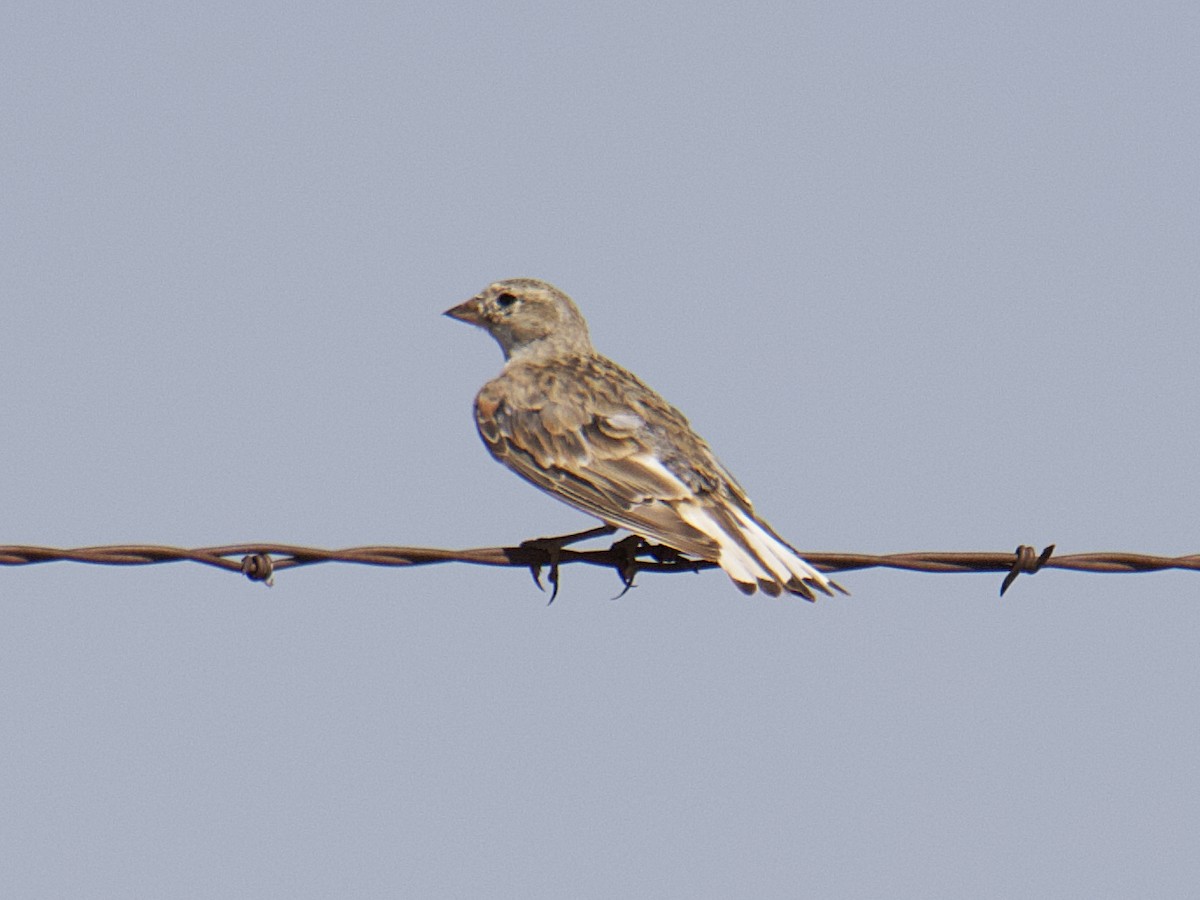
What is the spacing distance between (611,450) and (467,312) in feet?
9.32

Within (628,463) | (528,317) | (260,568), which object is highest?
(528,317)

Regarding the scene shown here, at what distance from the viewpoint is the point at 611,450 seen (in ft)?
26.8

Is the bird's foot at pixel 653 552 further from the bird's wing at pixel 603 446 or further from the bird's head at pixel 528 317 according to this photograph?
the bird's head at pixel 528 317

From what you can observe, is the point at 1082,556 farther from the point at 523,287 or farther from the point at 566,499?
the point at 523,287

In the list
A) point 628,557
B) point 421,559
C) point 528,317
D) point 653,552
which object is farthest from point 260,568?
point 528,317

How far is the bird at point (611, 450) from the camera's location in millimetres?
6883

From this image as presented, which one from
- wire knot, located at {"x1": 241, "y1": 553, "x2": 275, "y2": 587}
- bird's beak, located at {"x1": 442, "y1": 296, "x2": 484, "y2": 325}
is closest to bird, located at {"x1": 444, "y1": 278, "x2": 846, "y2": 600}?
bird's beak, located at {"x1": 442, "y1": 296, "x2": 484, "y2": 325}

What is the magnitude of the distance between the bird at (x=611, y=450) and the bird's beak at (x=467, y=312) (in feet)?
0.47

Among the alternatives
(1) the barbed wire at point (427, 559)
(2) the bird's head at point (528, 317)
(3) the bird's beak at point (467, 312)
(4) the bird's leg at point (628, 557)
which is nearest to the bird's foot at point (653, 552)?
(4) the bird's leg at point (628, 557)

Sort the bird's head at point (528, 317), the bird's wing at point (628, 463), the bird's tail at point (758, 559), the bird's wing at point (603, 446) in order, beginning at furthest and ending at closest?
the bird's head at point (528, 317) < the bird's wing at point (603, 446) < the bird's wing at point (628, 463) < the bird's tail at point (758, 559)

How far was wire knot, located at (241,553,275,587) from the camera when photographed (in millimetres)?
5953

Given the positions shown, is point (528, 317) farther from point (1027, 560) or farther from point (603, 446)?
point (1027, 560)

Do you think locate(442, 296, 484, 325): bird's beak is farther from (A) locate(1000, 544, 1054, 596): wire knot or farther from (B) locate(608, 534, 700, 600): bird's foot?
(A) locate(1000, 544, 1054, 596): wire knot

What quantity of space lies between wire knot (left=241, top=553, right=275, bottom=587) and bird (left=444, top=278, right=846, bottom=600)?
1806 millimetres
